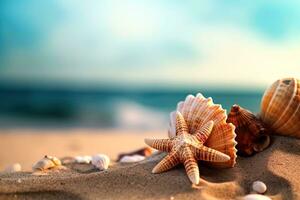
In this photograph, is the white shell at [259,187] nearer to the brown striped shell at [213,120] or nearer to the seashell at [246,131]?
the brown striped shell at [213,120]

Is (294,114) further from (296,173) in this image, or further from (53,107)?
(53,107)

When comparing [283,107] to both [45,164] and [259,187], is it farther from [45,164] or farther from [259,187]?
[45,164]

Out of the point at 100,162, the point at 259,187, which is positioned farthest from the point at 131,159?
the point at 259,187

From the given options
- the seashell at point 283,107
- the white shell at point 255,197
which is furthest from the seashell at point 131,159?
the white shell at point 255,197

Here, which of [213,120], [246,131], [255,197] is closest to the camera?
[255,197]

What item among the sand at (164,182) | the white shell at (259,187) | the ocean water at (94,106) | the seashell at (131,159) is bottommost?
the ocean water at (94,106)

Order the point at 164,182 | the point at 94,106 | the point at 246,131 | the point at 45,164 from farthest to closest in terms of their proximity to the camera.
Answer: the point at 94,106
the point at 45,164
the point at 246,131
the point at 164,182

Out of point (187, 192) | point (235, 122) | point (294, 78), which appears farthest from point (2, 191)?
point (294, 78)
